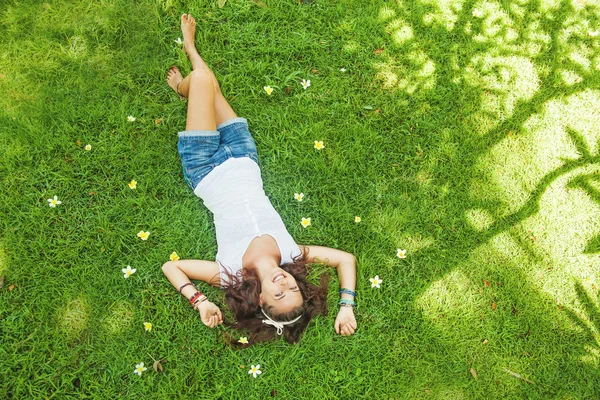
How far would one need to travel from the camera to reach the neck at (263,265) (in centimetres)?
318

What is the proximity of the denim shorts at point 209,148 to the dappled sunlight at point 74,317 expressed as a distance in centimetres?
134

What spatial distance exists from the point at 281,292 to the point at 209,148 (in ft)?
4.54

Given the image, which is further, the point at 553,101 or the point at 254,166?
the point at 553,101

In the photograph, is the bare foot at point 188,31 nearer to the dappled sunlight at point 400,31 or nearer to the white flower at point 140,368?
the dappled sunlight at point 400,31

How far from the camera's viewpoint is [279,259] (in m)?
3.35

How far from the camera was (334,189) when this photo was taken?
155 inches

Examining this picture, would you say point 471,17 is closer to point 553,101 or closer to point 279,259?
point 553,101

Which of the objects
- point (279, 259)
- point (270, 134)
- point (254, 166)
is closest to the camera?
point (279, 259)

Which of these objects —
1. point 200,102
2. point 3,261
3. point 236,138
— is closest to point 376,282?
point 236,138

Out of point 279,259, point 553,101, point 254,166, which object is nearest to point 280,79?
point 254,166

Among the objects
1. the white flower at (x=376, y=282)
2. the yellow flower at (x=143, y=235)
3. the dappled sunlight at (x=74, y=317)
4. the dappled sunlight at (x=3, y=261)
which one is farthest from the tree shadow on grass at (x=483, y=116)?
the dappled sunlight at (x=3, y=261)

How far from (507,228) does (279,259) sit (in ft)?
7.21

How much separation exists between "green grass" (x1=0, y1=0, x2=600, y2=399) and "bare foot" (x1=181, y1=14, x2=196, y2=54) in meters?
0.12

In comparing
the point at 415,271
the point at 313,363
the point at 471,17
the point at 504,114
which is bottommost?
the point at 313,363
